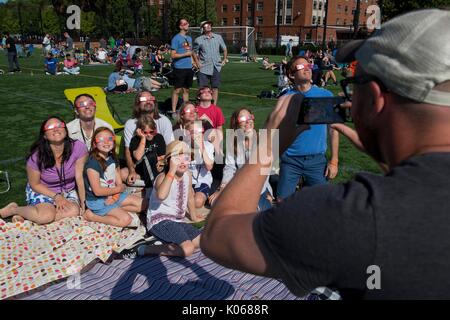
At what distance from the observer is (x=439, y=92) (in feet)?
2.76

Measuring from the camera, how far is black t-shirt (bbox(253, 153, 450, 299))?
810mm

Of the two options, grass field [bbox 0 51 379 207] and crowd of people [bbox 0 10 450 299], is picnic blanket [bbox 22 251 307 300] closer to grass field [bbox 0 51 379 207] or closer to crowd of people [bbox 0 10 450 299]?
grass field [bbox 0 51 379 207]

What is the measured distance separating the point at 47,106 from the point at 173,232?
832cm

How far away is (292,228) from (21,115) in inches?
404

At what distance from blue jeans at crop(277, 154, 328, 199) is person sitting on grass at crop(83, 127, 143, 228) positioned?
1.83 m

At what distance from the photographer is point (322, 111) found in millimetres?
1171

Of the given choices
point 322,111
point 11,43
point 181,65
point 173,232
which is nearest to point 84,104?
point 173,232

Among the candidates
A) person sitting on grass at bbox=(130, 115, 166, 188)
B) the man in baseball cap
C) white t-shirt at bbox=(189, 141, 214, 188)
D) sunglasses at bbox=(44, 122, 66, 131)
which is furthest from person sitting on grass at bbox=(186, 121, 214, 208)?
the man in baseball cap

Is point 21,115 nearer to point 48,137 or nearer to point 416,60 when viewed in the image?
point 48,137

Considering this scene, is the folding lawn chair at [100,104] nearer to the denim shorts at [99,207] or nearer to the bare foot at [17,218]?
the denim shorts at [99,207]

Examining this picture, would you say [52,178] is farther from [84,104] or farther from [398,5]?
[398,5]

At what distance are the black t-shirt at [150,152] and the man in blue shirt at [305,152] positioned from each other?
5.90ft

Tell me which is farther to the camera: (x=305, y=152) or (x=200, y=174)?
(x=200, y=174)
